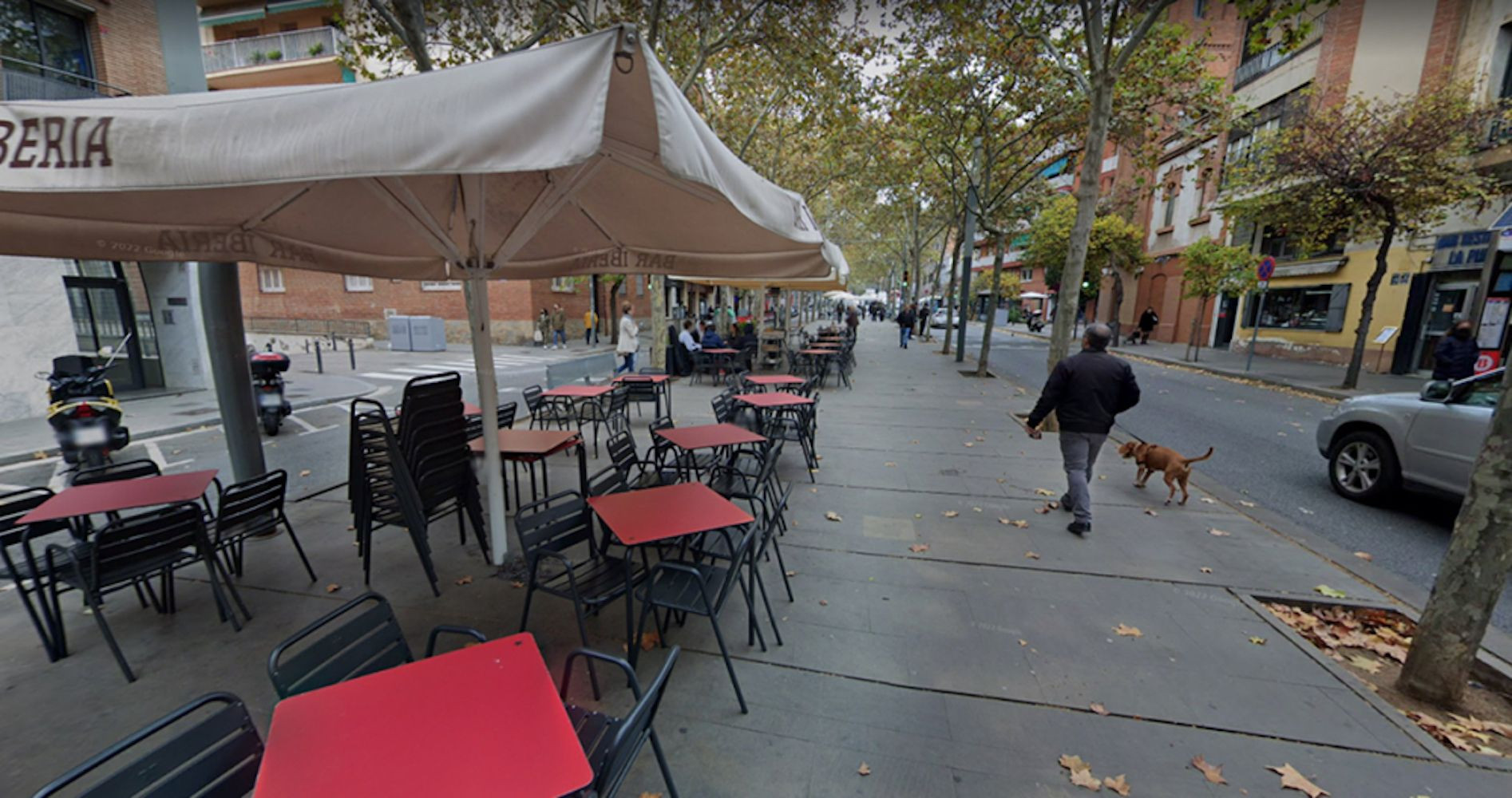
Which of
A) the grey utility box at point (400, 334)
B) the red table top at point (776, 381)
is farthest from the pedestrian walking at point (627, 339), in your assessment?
the grey utility box at point (400, 334)

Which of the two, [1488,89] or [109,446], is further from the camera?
[1488,89]

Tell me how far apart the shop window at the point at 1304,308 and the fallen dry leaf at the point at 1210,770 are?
19.5 m

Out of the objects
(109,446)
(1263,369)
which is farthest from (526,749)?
(1263,369)

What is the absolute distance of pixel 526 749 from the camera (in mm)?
1481

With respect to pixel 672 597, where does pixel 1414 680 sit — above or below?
below

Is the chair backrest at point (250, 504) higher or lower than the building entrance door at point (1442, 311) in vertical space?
lower

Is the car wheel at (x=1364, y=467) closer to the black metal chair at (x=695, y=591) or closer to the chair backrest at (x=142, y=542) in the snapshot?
the black metal chair at (x=695, y=591)

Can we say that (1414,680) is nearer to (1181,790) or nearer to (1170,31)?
(1181,790)

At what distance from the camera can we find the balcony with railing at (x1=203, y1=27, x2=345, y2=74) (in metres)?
21.3

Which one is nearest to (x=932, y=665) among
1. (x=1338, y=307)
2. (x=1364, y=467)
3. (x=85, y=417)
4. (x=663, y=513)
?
(x=663, y=513)

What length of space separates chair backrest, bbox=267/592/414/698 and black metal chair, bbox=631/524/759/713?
1.06 metres

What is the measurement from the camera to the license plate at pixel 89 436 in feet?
20.5

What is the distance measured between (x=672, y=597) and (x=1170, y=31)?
41.5 feet

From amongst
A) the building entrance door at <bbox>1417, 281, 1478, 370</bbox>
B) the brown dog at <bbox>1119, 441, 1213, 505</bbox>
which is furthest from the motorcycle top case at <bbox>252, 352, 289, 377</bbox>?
the building entrance door at <bbox>1417, 281, 1478, 370</bbox>
